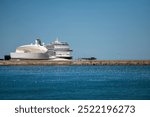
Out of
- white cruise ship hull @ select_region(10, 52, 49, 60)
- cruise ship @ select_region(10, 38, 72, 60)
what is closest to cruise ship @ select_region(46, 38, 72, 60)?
cruise ship @ select_region(10, 38, 72, 60)

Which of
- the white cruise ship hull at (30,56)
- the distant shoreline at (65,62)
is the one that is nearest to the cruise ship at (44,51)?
the white cruise ship hull at (30,56)

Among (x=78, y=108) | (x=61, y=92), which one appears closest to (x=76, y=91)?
(x=61, y=92)

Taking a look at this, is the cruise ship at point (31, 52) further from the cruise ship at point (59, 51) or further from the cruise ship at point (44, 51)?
the cruise ship at point (59, 51)

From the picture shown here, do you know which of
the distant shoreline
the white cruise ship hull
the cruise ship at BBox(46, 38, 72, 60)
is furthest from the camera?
the cruise ship at BBox(46, 38, 72, 60)

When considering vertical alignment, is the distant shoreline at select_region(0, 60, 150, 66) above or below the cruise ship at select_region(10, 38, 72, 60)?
below

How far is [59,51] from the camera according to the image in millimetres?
29547

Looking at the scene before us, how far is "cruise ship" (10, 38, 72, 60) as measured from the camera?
27.7 meters

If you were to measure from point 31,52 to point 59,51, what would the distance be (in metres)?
2.41

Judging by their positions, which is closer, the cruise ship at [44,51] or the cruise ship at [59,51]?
the cruise ship at [44,51]

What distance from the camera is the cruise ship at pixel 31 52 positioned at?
90.5 ft

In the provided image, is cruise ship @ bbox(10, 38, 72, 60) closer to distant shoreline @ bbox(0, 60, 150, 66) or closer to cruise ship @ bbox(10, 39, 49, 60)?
cruise ship @ bbox(10, 39, 49, 60)

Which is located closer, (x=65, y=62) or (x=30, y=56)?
(x=30, y=56)

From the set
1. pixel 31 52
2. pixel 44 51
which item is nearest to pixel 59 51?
pixel 44 51

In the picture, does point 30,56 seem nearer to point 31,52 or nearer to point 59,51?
point 31,52
